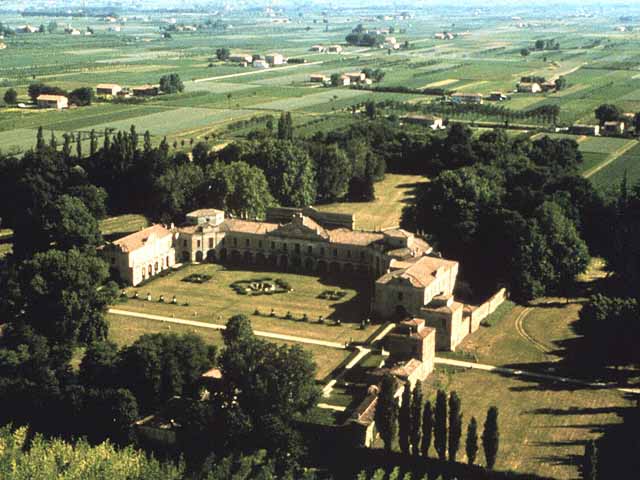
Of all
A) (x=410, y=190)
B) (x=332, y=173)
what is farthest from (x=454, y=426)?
(x=410, y=190)

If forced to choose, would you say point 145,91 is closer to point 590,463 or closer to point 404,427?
point 404,427

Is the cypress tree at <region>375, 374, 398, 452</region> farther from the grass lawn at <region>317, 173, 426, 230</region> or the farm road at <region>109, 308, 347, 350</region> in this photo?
the grass lawn at <region>317, 173, 426, 230</region>

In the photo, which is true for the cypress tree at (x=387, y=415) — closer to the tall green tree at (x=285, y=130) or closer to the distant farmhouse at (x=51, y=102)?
the tall green tree at (x=285, y=130)

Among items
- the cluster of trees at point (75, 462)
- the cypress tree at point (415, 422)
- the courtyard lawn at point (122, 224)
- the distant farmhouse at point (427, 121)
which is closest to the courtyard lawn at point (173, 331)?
the cypress tree at point (415, 422)

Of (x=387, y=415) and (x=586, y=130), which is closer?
(x=387, y=415)


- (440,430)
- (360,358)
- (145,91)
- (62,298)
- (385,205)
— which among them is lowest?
(360,358)
